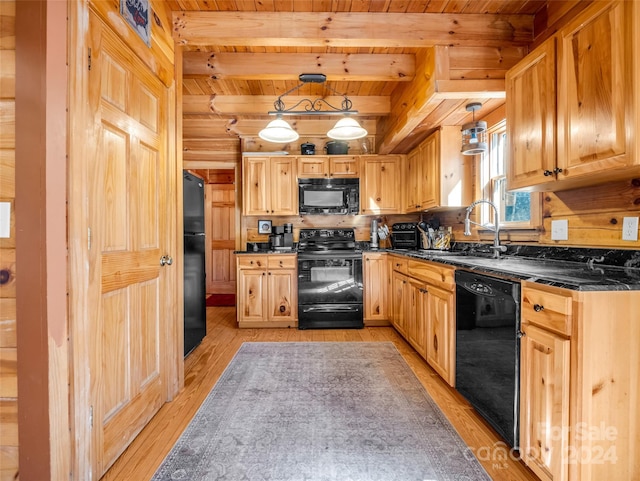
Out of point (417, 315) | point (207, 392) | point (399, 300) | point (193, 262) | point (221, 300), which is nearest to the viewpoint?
point (207, 392)

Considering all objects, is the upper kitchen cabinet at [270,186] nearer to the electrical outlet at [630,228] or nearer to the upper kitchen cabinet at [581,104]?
the upper kitchen cabinet at [581,104]

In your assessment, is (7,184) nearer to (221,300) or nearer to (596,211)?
(596,211)

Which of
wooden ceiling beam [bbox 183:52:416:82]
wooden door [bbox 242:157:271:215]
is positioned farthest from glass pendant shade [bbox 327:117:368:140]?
wooden door [bbox 242:157:271:215]

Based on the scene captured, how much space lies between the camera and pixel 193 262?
2961 mm

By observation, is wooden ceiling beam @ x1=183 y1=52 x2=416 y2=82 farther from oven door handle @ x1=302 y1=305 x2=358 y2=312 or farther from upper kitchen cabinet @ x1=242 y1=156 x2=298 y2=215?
oven door handle @ x1=302 y1=305 x2=358 y2=312

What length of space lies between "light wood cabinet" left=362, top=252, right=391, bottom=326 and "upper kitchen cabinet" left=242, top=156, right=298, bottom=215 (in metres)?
1.18

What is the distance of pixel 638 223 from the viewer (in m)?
1.50

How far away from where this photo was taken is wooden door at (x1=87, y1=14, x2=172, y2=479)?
1355mm

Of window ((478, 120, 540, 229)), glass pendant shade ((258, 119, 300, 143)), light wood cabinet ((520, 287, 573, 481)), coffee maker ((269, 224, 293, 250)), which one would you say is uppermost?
glass pendant shade ((258, 119, 300, 143))

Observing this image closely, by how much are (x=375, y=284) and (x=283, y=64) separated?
2.55 metres

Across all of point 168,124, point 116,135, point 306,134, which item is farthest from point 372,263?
point 116,135

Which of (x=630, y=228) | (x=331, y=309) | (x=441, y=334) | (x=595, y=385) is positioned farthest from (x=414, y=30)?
(x=331, y=309)

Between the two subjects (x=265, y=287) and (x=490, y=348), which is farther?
(x=265, y=287)

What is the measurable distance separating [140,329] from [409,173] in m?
3.40
